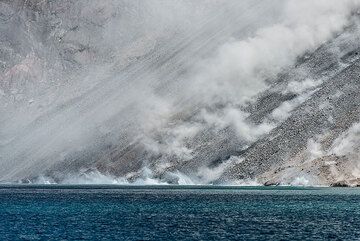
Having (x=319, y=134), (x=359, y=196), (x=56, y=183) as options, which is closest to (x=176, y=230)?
(x=359, y=196)

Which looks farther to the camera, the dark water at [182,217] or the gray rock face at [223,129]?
the gray rock face at [223,129]

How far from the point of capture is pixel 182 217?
80.7 meters

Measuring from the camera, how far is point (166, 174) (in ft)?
567

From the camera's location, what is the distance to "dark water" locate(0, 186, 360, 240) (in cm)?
6481

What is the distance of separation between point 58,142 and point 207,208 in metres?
104

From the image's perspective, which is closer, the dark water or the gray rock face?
the dark water

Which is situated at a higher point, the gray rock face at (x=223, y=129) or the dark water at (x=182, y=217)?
the gray rock face at (x=223, y=129)

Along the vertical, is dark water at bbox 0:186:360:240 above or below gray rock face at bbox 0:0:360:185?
below

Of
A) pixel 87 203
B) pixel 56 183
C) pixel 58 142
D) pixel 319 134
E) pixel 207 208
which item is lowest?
pixel 207 208

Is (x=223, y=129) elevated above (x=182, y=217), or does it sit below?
above

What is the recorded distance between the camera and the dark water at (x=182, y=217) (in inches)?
2552

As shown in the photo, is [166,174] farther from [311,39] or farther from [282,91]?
[311,39]

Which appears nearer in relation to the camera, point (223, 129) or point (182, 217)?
point (182, 217)

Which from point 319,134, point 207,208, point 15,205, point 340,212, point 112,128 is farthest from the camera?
point 112,128
